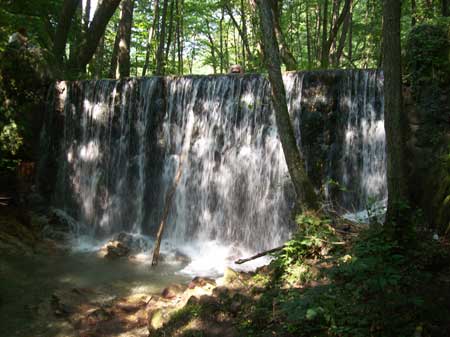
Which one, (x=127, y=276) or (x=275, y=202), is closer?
(x=127, y=276)

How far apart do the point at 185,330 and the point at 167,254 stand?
16.5ft

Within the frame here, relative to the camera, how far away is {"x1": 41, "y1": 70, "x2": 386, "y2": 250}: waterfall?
9.38 meters

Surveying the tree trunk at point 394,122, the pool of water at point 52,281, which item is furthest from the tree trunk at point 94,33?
the tree trunk at point 394,122

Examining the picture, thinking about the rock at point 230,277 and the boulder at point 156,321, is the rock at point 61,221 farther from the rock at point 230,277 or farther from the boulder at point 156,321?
the rock at point 230,277

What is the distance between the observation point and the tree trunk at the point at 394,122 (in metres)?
4.77

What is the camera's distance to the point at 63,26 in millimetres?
14250

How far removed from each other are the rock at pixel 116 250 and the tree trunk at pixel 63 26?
295 inches

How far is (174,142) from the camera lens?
11.4 metres

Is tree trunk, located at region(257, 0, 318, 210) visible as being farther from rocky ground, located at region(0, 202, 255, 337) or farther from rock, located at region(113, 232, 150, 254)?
rock, located at region(113, 232, 150, 254)

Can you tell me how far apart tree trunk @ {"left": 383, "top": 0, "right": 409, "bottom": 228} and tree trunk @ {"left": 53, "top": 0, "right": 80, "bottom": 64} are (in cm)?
1218

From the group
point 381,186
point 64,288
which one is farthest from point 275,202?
point 64,288

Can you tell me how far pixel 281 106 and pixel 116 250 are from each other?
5677 mm

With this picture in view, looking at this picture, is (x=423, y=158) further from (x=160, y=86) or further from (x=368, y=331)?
(x=160, y=86)

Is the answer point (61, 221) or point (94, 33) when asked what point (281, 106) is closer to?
point (61, 221)
